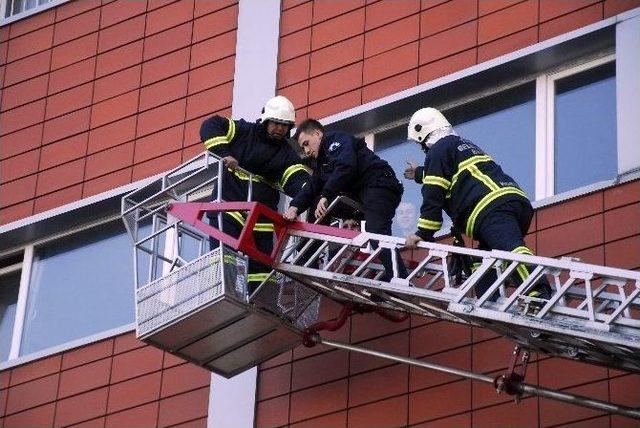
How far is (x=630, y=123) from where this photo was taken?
15891 mm

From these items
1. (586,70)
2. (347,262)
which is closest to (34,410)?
(347,262)

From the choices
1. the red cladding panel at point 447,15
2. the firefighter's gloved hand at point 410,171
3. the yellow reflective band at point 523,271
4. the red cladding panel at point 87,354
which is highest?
the red cladding panel at point 447,15

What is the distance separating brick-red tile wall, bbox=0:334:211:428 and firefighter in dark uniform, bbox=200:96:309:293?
1.95 metres

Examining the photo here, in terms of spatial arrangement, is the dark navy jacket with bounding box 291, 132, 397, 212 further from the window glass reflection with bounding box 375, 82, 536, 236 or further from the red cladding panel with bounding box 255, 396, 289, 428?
the red cladding panel with bounding box 255, 396, 289, 428

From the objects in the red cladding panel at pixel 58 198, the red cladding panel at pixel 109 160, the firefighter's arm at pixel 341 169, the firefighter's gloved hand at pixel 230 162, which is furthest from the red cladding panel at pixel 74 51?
the firefighter's arm at pixel 341 169

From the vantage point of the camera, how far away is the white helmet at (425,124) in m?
15.5

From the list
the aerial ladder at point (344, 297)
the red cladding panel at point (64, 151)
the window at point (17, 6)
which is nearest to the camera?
the aerial ladder at point (344, 297)

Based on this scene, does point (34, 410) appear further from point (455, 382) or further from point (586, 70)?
point (586, 70)

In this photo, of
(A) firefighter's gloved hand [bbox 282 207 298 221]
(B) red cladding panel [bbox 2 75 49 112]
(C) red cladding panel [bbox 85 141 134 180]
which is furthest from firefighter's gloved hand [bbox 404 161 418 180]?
(B) red cladding panel [bbox 2 75 49 112]

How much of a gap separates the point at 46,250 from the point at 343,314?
4.84 meters

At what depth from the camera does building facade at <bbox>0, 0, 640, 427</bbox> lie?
15.9 m

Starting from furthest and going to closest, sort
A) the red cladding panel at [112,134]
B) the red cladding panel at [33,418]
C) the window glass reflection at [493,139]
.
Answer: the red cladding panel at [112,134]
the red cladding panel at [33,418]
the window glass reflection at [493,139]

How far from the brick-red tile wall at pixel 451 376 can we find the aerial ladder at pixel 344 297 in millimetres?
280

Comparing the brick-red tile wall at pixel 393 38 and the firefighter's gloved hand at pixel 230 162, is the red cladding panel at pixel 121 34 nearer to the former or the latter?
the brick-red tile wall at pixel 393 38
